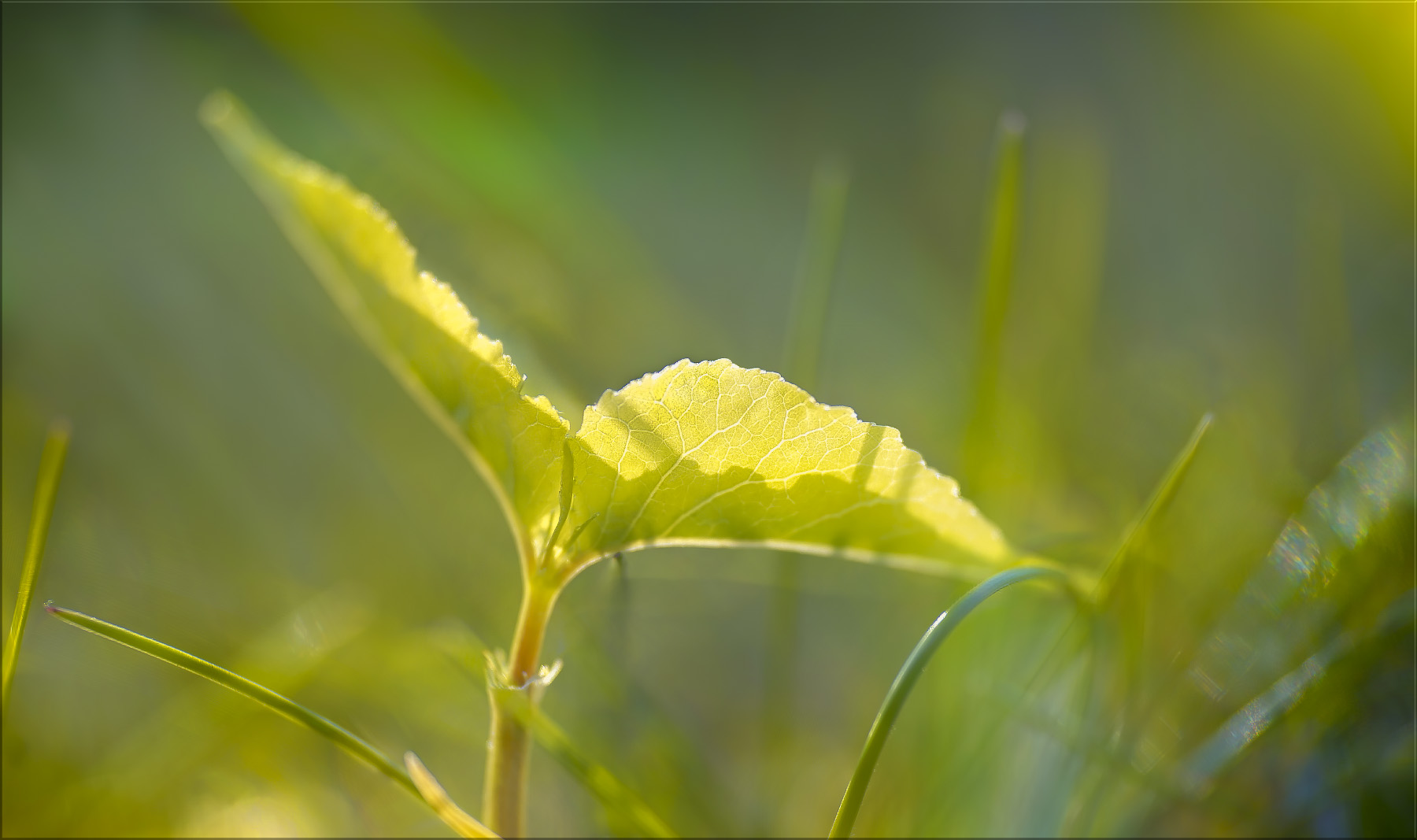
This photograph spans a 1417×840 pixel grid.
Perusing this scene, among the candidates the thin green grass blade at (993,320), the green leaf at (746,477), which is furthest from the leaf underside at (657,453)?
the thin green grass blade at (993,320)

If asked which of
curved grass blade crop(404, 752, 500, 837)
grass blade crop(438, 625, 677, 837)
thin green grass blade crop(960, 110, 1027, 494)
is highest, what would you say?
thin green grass blade crop(960, 110, 1027, 494)

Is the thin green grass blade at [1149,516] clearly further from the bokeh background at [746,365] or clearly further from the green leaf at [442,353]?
the green leaf at [442,353]

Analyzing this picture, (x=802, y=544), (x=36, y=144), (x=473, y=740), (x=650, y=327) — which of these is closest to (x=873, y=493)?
(x=802, y=544)

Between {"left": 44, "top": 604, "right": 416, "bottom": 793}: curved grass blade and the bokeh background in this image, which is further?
the bokeh background

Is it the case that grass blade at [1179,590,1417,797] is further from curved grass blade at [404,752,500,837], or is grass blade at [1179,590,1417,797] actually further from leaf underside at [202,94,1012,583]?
curved grass blade at [404,752,500,837]

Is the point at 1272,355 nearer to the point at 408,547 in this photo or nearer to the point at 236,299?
the point at 408,547

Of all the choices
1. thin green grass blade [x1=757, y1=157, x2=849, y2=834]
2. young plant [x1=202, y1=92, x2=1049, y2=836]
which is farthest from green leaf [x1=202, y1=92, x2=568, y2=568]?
thin green grass blade [x1=757, y1=157, x2=849, y2=834]

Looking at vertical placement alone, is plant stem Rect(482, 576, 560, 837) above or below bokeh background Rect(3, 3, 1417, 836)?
below
